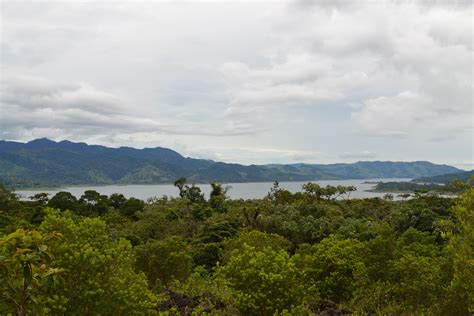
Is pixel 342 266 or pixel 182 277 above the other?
pixel 342 266

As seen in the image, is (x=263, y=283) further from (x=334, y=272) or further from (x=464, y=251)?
(x=464, y=251)

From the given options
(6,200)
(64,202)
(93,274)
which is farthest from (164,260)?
(6,200)

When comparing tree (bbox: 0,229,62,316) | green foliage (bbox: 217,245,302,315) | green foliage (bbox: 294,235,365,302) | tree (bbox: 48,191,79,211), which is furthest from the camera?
tree (bbox: 48,191,79,211)

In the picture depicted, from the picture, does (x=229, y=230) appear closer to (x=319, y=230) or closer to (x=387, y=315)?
(x=319, y=230)

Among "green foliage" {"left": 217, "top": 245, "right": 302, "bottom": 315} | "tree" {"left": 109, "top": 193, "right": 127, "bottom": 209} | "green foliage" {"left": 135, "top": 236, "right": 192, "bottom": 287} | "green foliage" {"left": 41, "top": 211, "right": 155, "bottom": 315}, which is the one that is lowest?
"tree" {"left": 109, "top": 193, "right": 127, "bottom": 209}

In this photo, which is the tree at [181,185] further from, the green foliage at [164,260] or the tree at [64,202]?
the green foliage at [164,260]

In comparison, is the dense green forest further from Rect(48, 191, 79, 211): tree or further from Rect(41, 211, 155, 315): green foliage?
Rect(48, 191, 79, 211): tree

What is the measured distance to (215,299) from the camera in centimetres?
1418

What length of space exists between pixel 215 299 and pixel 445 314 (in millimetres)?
7146

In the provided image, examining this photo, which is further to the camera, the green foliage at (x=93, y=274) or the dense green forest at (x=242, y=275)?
the green foliage at (x=93, y=274)

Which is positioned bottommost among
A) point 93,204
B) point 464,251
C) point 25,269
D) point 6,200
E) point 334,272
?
point 93,204

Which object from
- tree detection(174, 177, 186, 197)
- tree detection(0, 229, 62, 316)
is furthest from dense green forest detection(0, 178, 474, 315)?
tree detection(174, 177, 186, 197)

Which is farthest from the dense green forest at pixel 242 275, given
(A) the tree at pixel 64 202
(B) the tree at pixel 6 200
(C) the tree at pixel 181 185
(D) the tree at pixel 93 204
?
(C) the tree at pixel 181 185

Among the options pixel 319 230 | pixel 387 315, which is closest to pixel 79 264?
pixel 387 315
